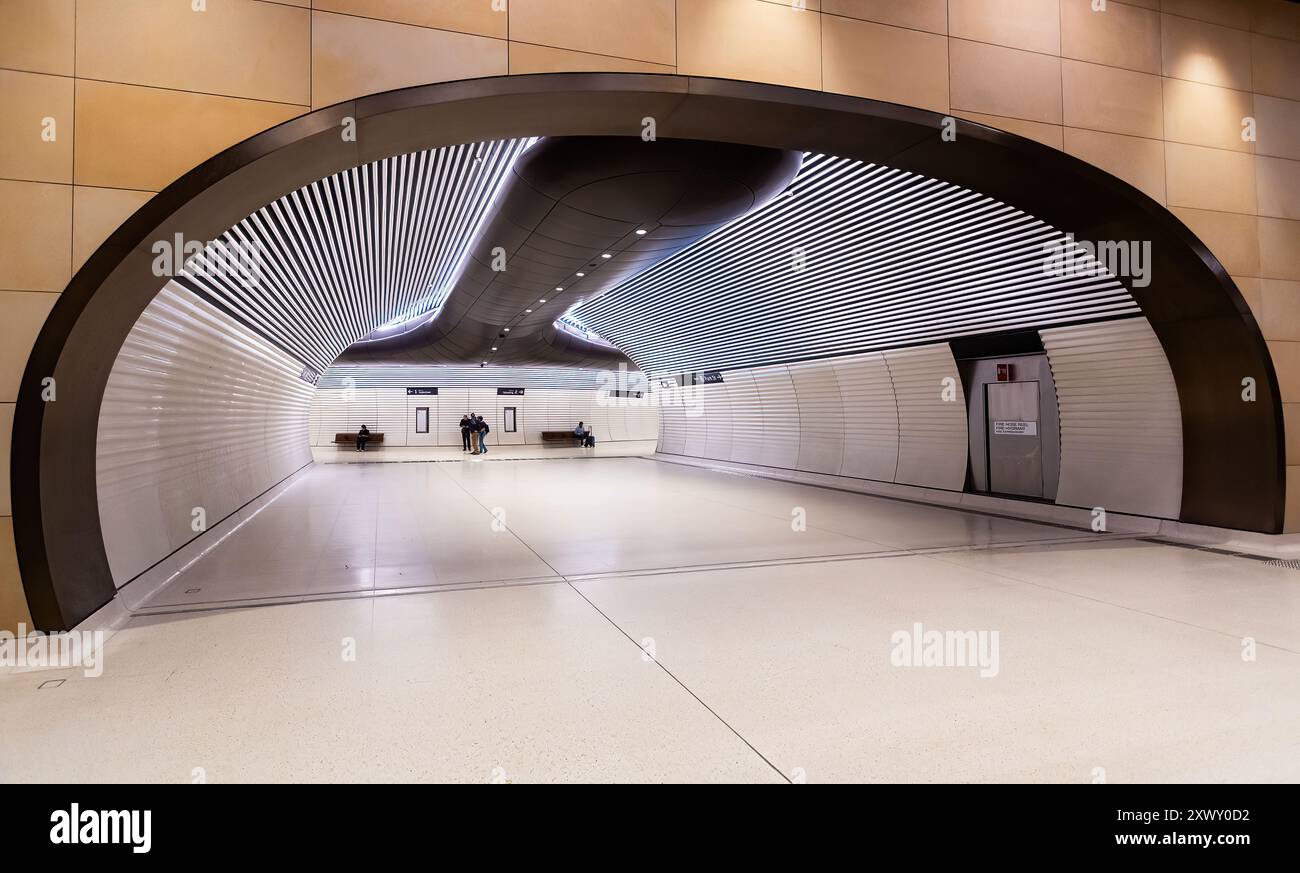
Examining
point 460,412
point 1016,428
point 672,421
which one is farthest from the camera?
point 460,412

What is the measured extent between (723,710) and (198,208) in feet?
15.3

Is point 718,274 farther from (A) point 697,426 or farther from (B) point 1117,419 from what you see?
(A) point 697,426

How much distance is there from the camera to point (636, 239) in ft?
33.7

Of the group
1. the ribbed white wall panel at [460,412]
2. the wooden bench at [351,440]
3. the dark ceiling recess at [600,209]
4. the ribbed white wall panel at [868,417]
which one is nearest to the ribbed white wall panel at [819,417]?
the ribbed white wall panel at [868,417]

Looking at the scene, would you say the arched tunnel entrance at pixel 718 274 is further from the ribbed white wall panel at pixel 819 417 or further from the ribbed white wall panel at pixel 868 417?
the ribbed white wall panel at pixel 819 417

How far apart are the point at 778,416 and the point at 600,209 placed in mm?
10248

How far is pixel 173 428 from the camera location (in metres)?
7.61

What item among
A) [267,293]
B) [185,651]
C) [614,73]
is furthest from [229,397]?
[614,73]

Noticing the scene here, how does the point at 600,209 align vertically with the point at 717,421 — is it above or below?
above

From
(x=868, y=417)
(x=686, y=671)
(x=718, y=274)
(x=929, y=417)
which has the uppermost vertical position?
(x=718, y=274)

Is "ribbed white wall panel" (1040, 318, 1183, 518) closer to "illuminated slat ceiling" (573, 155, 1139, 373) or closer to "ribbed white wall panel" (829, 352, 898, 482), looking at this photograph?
"illuminated slat ceiling" (573, 155, 1139, 373)

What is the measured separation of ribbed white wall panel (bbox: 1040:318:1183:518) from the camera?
8.42m

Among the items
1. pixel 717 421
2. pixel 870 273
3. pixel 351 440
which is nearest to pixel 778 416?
pixel 717 421
